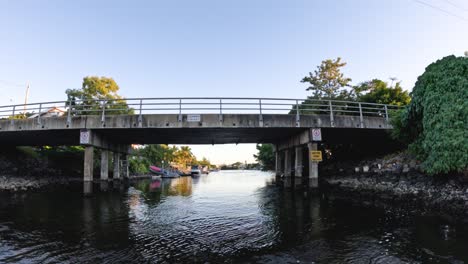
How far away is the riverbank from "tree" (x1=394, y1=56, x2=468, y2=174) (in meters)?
1.11

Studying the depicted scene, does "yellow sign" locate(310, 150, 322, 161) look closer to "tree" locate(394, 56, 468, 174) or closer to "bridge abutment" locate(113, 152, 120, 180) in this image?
"tree" locate(394, 56, 468, 174)

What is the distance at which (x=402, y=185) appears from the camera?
16.2 metres

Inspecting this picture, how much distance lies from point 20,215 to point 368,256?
14.2 m

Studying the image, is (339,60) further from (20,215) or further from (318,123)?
(20,215)

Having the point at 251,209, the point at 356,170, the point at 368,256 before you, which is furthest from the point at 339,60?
the point at 368,256

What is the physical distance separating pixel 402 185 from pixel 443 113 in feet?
19.4

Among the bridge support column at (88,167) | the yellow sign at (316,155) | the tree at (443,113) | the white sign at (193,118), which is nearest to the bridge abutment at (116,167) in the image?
the bridge support column at (88,167)

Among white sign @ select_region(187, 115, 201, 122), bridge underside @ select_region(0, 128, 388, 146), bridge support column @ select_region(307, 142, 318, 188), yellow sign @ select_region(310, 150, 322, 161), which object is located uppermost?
white sign @ select_region(187, 115, 201, 122)

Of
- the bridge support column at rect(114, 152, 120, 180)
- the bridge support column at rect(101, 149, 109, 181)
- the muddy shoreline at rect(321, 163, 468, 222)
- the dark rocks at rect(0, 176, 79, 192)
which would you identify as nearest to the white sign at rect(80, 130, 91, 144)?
the bridge support column at rect(101, 149, 109, 181)

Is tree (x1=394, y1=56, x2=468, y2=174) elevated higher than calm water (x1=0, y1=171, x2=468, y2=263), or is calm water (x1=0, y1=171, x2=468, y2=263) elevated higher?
tree (x1=394, y1=56, x2=468, y2=174)

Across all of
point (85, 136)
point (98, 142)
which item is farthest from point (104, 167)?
point (85, 136)

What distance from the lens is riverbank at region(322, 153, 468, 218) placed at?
467 inches

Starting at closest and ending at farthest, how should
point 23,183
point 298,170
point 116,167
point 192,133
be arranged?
point 192,133, point 298,170, point 23,183, point 116,167

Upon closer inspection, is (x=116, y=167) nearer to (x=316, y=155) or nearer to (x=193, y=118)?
(x=193, y=118)
